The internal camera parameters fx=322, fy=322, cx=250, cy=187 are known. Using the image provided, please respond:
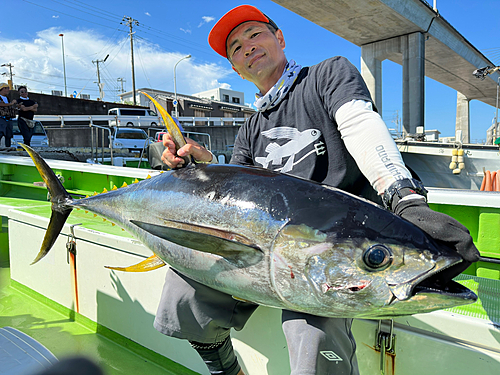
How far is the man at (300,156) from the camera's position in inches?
37.0

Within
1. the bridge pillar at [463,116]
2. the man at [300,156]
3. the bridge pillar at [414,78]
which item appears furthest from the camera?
the bridge pillar at [463,116]

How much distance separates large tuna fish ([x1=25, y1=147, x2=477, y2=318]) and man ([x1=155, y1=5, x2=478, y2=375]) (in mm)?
94

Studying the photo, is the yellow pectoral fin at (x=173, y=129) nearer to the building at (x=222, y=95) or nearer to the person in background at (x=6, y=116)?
the person in background at (x=6, y=116)

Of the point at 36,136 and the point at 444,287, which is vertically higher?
the point at 36,136

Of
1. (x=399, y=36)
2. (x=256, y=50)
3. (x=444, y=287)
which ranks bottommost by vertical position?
(x=444, y=287)

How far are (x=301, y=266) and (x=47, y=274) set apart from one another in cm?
270

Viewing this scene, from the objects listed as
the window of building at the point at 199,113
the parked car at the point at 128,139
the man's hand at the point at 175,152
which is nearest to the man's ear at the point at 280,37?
the man's hand at the point at 175,152

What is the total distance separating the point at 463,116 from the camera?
28.5 metres

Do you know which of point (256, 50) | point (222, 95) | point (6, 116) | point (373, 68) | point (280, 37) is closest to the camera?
point (256, 50)

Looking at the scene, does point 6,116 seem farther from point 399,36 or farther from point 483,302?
point 399,36

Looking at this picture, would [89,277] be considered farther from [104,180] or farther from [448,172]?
[448,172]

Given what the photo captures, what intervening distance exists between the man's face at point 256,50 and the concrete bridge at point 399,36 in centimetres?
1290

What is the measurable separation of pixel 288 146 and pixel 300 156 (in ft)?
0.27

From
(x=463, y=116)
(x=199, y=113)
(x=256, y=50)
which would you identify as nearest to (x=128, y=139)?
(x=256, y=50)
